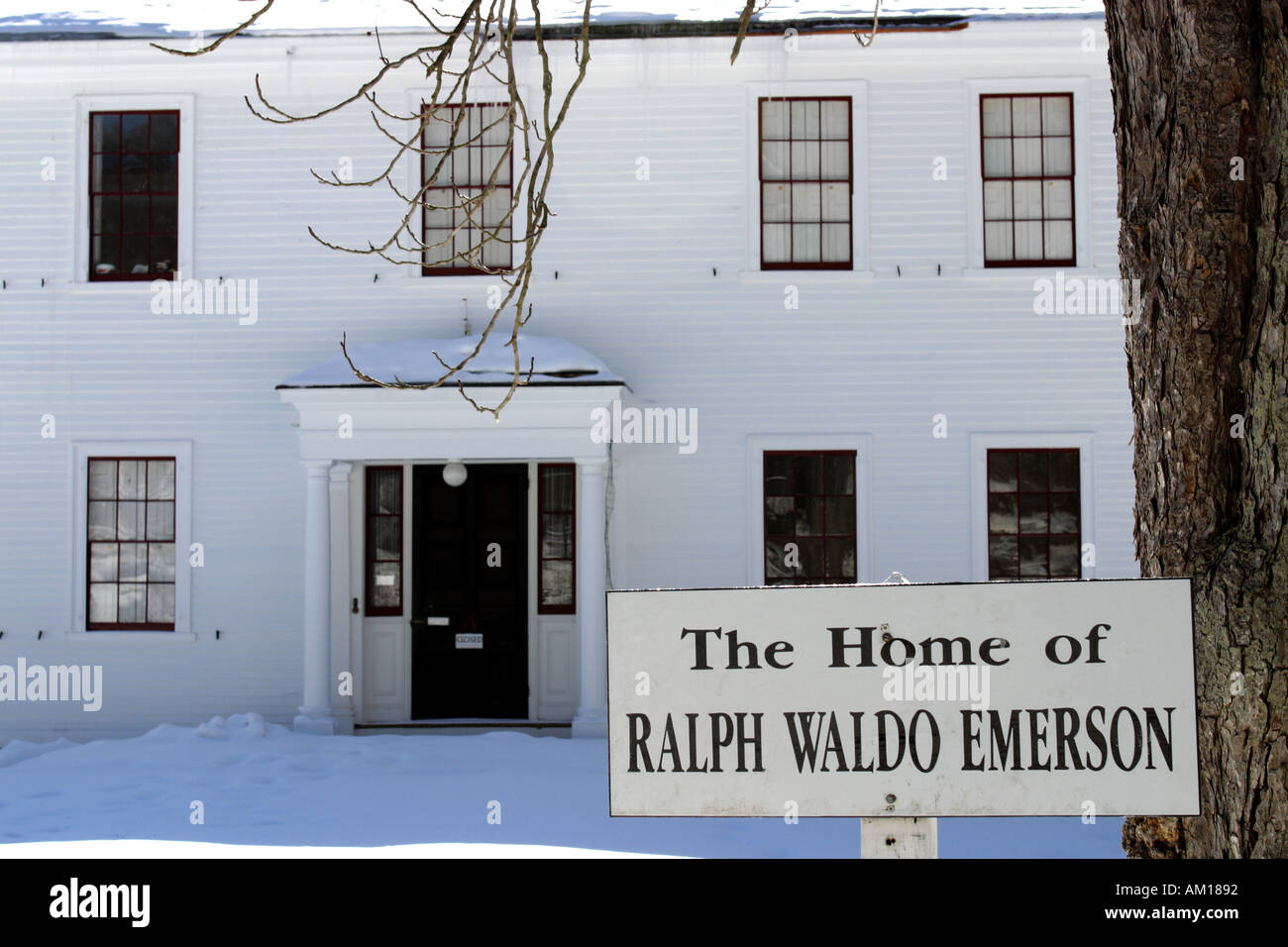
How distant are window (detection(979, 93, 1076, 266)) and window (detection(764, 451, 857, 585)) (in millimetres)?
2654

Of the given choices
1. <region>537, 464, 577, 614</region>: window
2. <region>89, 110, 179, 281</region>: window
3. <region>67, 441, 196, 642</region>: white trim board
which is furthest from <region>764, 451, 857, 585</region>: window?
<region>89, 110, 179, 281</region>: window

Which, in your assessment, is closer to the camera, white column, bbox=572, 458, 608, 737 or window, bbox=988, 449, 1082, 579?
white column, bbox=572, 458, 608, 737

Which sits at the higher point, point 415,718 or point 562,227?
point 562,227

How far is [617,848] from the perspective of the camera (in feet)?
24.4

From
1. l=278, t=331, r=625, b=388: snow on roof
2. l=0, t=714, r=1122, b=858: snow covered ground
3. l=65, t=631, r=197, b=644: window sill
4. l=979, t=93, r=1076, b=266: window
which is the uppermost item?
l=979, t=93, r=1076, b=266: window

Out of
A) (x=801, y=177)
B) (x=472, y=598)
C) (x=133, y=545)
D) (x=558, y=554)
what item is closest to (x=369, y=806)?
(x=472, y=598)

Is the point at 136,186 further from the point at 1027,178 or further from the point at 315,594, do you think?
the point at 1027,178

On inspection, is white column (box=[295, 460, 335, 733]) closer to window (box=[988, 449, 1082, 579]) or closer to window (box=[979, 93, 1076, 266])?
window (box=[988, 449, 1082, 579])

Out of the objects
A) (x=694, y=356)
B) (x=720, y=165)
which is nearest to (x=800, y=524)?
(x=694, y=356)

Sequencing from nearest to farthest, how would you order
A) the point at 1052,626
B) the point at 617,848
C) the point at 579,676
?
the point at 1052,626 < the point at 617,848 < the point at 579,676

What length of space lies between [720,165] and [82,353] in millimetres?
6785

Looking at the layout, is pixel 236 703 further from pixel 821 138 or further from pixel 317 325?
pixel 821 138

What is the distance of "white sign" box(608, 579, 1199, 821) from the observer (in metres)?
2.10

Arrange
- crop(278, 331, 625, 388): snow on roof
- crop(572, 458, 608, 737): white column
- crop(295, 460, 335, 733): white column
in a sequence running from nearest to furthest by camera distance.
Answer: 1. crop(278, 331, 625, 388): snow on roof
2. crop(572, 458, 608, 737): white column
3. crop(295, 460, 335, 733): white column
